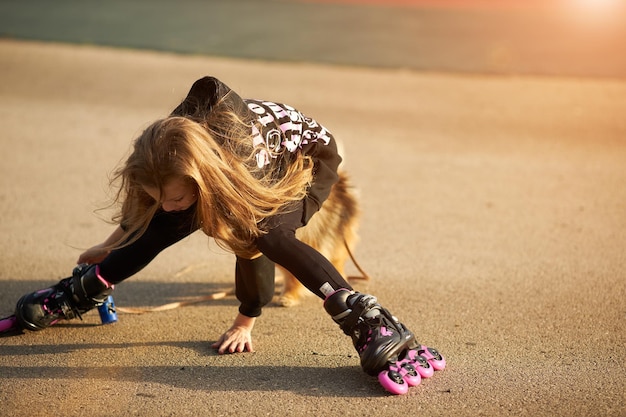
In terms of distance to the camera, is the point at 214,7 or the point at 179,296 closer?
the point at 179,296

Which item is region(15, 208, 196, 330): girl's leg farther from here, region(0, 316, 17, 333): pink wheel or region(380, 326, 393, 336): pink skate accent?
region(380, 326, 393, 336): pink skate accent

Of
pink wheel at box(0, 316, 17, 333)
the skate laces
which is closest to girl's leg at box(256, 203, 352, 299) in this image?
the skate laces

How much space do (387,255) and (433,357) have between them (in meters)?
1.47

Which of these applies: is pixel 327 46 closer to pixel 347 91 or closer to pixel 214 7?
Result: pixel 347 91

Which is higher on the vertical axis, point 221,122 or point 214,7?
point 221,122

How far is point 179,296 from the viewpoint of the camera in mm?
4035

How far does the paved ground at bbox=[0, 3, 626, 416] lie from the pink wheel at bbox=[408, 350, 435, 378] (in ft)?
0.12

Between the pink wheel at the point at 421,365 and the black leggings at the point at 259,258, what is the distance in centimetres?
36

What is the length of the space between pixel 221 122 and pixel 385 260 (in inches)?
69.2

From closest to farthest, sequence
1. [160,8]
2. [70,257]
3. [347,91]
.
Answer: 1. [70,257]
2. [347,91]
3. [160,8]

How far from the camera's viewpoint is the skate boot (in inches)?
134

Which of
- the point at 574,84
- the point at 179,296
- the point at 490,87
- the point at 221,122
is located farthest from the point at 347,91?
the point at 221,122

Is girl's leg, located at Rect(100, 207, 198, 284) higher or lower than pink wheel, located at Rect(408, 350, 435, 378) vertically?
higher

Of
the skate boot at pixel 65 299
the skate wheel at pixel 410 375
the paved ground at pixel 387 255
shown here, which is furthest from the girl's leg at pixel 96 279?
the skate wheel at pixel 410 375
